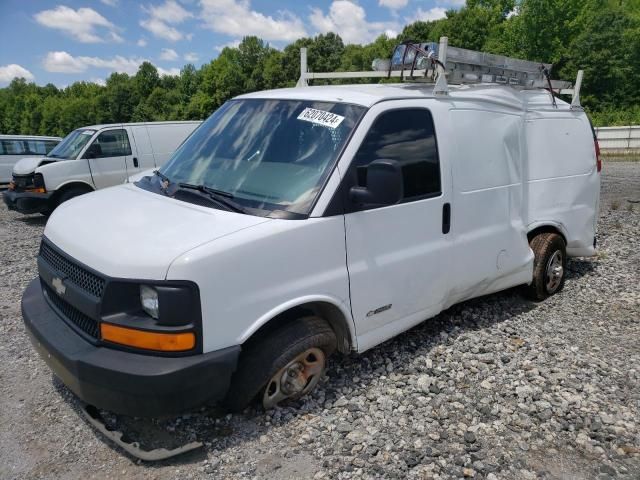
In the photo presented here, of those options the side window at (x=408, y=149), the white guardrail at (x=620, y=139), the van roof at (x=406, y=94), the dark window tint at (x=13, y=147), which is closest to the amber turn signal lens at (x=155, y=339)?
the side window at (x=408, y=149)

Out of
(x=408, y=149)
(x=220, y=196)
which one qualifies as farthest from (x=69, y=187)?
(x=408, y=149)

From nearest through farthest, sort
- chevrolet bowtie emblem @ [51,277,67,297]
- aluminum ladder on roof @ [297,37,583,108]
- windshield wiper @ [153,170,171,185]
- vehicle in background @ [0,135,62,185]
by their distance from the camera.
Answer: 1. chevrolet bowtie emblem @ [51,277,67,297]
2. windshield wiper @ [153,170,171,185]
3. aluminum ladder on roof @ [297,37,583,108]
4. vehicle in background @ [0,135,62,185]

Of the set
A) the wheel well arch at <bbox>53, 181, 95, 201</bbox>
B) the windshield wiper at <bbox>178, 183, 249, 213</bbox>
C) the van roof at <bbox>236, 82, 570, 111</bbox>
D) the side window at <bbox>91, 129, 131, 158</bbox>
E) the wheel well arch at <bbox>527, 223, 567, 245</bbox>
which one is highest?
the van roof at <bbox>236, 82, 570, 111</bbox>

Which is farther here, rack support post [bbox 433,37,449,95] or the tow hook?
rack support post [bbox 433,37,449,95]

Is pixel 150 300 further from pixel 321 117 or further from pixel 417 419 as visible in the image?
pixel 417 419

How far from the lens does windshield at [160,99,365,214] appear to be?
3.01m

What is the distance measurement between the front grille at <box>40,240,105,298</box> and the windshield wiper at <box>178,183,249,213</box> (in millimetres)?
853

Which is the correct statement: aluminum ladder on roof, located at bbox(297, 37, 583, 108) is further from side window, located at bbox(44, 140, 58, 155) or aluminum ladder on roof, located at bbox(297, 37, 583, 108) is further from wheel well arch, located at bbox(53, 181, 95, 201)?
side window, located at bbox(44, 140, 58, 155)

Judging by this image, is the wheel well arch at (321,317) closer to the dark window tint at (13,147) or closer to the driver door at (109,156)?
the driver door at (109,156)

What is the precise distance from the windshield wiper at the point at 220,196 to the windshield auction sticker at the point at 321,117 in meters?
0.78

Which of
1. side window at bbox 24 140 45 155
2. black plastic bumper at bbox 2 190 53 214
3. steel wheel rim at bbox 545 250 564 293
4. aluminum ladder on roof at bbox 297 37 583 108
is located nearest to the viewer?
aluminum ladder on roof at bbox 297 37 583 108

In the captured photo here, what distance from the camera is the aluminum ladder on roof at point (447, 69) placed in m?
4.03

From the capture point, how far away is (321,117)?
3285mm

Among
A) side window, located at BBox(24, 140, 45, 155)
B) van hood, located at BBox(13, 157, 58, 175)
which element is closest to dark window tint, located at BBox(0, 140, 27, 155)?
side window, located at BBox(24, 140, 45, 155)
